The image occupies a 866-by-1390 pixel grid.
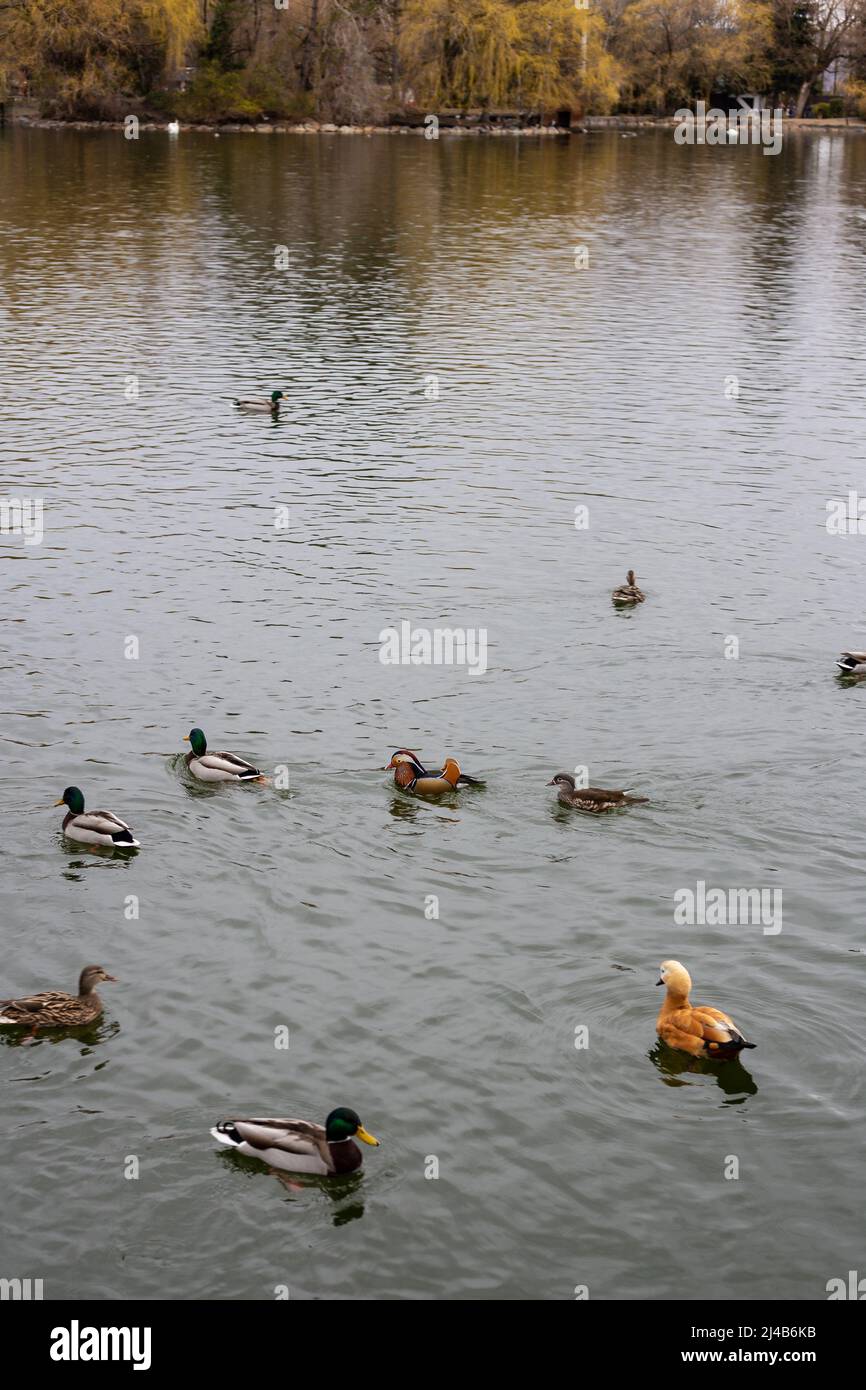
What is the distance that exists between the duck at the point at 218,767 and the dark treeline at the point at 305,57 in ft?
357

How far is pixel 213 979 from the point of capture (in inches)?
648

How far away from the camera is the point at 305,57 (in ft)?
412

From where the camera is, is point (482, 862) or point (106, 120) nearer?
point (482, 862)

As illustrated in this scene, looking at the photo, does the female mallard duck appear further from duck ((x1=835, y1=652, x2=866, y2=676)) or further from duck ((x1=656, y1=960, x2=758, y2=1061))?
duck ((x1=835, y1=652, x2=866, y2=676))

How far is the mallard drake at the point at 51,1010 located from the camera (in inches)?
602

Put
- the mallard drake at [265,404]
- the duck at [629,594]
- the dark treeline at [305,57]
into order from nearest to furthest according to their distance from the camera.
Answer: the duck at [629,594], the mallard drake at [265,404], the dark treeline at [305,57]

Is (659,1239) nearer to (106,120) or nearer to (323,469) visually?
(323,469)

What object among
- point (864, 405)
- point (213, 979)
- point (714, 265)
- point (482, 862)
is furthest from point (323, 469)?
point (714, 265)

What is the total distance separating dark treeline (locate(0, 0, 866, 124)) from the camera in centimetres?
11738

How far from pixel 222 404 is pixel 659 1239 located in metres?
31.0

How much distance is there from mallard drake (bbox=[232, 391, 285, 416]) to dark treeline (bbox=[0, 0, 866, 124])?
3472 inches

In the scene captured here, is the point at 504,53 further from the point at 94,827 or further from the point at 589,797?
the point at 94,827

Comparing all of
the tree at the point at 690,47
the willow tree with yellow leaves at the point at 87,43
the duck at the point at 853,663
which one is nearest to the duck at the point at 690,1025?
the duck at the point at 853,663

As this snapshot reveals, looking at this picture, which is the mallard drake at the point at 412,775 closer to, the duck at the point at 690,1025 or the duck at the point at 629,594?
the duck at the point at 690,1025
